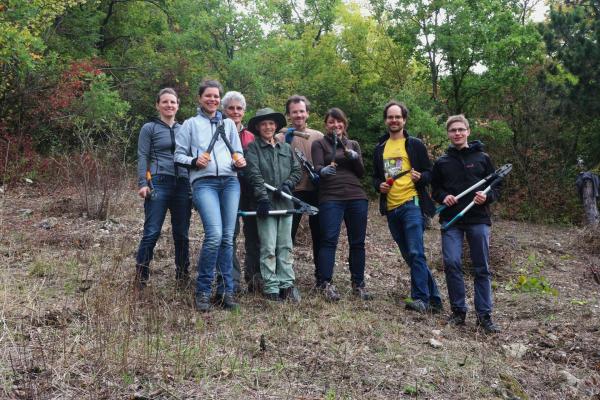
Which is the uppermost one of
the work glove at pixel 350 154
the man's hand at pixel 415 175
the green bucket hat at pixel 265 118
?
the green bucket hat at pixel 265 118

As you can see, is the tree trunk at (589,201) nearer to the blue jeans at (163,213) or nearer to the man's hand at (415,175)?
the man's hand at (415,175)

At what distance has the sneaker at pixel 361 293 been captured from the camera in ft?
18.7

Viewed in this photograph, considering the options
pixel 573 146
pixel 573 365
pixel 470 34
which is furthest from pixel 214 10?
pixel 573 365

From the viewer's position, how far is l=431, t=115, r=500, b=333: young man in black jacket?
507 cm

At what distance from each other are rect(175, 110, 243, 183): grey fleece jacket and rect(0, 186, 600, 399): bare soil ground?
1054 mm

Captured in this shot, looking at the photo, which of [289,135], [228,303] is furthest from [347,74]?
[228,303]

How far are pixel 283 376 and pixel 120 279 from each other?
2291 mm

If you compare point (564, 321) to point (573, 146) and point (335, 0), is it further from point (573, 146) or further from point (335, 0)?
point (335, 0)

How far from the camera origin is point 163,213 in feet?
16.9

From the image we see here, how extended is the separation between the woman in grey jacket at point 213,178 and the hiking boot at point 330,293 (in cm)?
101

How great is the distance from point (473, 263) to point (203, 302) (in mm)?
2364

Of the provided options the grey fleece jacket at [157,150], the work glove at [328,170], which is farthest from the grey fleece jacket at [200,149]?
the work glove at [328,170]

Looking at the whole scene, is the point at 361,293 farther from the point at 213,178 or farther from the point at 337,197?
the point at 213,178

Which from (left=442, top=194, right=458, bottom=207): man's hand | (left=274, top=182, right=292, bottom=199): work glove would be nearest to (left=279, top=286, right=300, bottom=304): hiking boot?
(left=274, top=182, right=292, bottom=199): work glove
